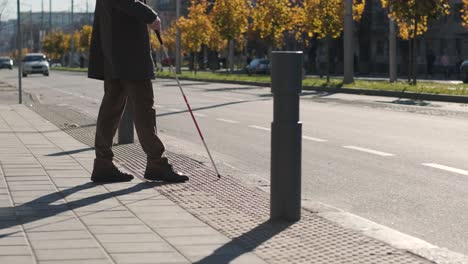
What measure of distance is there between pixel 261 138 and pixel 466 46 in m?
59.2

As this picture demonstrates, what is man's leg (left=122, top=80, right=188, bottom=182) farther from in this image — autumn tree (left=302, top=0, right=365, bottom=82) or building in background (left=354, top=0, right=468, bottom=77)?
building in background (left=354, top=0, right=468, bottom=77)

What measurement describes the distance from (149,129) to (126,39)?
85 cm

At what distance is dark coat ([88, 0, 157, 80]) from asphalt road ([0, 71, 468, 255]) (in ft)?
5.38

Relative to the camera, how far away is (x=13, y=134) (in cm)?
1491

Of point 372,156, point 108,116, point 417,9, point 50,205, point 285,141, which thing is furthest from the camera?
point 417,9

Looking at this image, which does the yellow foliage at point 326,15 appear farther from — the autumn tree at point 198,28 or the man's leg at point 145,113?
the man's leg at point 145,113

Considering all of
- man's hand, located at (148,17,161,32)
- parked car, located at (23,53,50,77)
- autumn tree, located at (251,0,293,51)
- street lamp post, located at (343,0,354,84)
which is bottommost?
parked car, located at (23,53,50,77)

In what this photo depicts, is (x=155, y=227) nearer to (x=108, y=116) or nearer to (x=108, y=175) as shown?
(x=108, y=175)

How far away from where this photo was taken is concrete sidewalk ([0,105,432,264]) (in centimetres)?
591

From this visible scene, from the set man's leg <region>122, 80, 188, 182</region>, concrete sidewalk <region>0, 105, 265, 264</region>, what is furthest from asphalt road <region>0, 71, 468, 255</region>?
concrete sidewalk <region>0, 105, 265, 264</region>

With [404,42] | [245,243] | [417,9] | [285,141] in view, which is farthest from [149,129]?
[404,42]

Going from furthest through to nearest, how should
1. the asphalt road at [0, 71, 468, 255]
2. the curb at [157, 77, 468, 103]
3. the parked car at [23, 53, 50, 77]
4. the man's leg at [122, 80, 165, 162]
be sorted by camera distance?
1. the parked car at [23, 53, 50, 77]
2. the curb at [157, 77, 468, 103]
3. the man's leg at [122, 80, 165, 162]
4. the asphalt road at [0, 71, 468, 255]

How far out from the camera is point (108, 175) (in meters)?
9.12

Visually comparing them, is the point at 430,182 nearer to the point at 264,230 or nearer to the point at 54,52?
the point at 264,230
